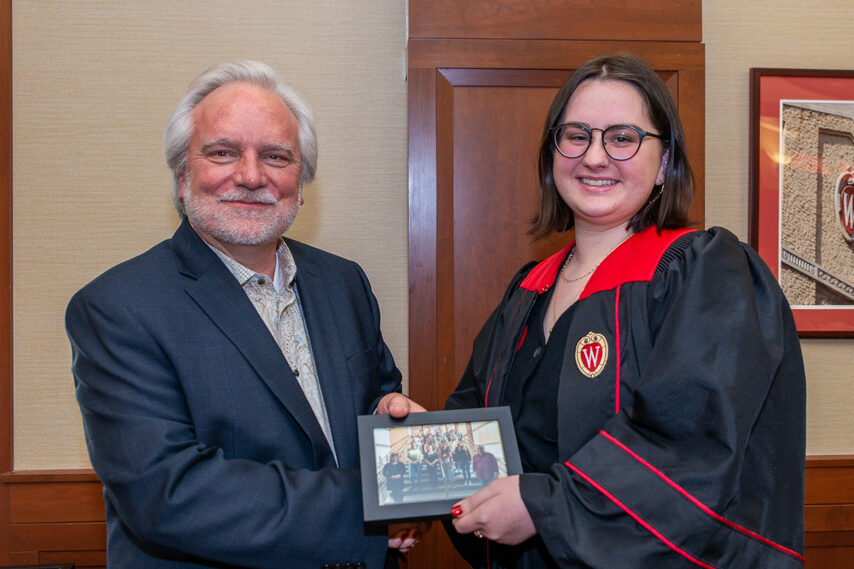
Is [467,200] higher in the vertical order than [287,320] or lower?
higher

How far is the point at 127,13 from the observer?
2.75 metres

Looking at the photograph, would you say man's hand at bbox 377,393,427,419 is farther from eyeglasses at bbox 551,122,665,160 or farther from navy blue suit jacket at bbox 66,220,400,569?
eyeglasses at bbox 551,122,665,160

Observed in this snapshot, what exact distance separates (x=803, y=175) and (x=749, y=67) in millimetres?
534

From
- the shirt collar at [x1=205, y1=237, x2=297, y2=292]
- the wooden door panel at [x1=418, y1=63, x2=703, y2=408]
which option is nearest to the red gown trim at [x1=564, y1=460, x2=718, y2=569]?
the shirt collar at [x1=205, y1=237, x2=297, y2=292]

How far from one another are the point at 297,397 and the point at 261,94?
841mm

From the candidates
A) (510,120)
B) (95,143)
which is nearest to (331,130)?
(510,120)

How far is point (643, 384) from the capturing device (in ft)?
4.64

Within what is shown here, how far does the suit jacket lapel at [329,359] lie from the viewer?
1.78 m

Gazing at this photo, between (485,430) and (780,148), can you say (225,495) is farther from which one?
(780,148)

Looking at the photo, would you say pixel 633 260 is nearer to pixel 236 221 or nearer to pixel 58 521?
pixel 236 221

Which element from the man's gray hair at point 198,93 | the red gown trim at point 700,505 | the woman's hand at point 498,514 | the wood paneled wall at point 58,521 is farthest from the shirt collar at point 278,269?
the wood paneled wall at point 58,521

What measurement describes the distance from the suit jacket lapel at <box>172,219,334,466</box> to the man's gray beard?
3.2 inches

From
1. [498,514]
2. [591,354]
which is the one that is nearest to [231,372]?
[498,514]

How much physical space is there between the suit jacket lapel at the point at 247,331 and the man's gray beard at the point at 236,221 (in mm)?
80
